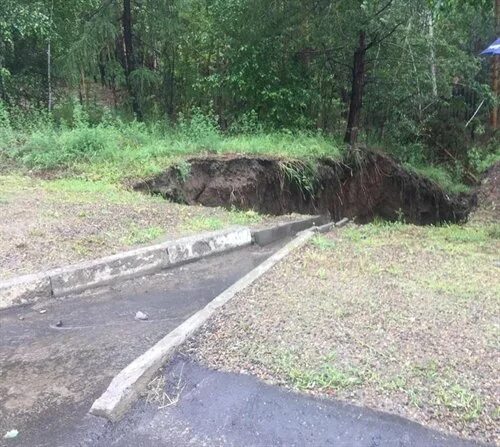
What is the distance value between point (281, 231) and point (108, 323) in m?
4.35

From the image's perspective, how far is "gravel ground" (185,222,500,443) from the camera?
3.25m

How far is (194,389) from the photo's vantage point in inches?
140

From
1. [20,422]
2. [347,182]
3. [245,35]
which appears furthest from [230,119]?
[20,422]

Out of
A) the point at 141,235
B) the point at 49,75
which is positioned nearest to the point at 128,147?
the point at 141,235

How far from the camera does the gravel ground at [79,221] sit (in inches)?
245

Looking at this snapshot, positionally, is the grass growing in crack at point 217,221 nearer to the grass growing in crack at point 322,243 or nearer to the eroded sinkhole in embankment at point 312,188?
the grass growing in crack at point 322,243

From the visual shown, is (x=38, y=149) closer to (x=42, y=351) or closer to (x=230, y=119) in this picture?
(x=230, y=119)

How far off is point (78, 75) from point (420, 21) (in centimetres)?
924

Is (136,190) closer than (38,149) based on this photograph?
Yes

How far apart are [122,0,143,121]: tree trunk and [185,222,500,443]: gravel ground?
A: 10.6 meters

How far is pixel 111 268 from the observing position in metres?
6.00

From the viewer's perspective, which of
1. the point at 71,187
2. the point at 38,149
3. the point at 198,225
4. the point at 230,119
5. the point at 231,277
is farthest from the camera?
the point at 230,119

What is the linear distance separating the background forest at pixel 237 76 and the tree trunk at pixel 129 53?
4cm

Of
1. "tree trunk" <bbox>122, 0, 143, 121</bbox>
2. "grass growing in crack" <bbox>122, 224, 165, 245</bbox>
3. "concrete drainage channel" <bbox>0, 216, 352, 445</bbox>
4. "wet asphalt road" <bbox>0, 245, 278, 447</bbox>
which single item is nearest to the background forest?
"tree trunk" <bbox>122, 0, 143, 121</bbox>
